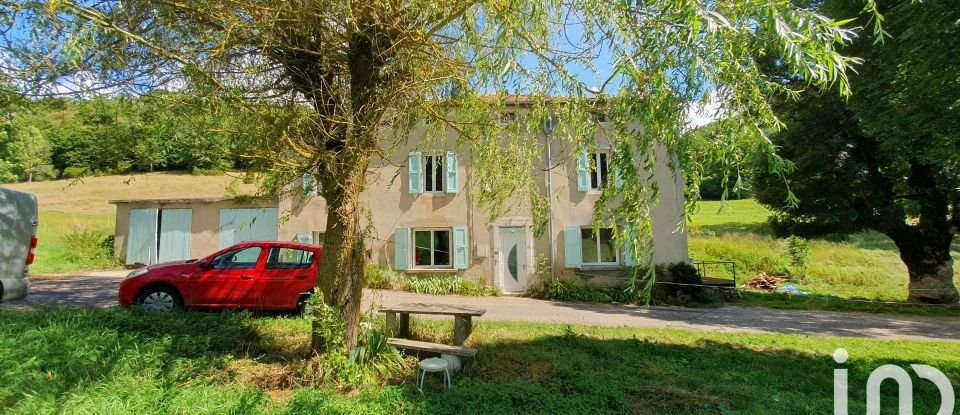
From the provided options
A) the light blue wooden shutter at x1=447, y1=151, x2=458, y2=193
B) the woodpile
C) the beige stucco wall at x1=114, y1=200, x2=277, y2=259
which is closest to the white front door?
the light blue wooden shutter at x1=447, y1=151, x2=458, y2=193

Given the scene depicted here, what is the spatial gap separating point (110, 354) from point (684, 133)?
20.2ft

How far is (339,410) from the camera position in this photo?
12.3 ft

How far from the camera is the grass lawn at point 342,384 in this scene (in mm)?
3879

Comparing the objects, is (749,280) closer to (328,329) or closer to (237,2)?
(328,329)

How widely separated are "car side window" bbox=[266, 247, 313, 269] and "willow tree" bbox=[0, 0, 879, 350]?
392cm

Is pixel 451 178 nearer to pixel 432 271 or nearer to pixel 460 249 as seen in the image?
pixel 460 249

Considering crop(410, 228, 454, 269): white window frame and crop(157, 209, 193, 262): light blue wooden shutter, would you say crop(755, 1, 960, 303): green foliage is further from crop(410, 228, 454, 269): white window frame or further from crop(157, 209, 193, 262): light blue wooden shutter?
crop(157, 209, 193, 262): light blue wooden shutter

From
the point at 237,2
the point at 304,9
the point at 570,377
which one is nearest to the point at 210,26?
the point at 237,2

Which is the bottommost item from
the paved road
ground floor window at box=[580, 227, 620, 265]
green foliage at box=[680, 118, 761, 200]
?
the paved road

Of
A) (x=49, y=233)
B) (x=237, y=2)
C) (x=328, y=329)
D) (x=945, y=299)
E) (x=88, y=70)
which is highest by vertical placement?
(x=237, y=2)

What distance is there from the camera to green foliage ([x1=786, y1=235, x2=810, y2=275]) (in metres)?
20.0

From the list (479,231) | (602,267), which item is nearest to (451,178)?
(479,231)

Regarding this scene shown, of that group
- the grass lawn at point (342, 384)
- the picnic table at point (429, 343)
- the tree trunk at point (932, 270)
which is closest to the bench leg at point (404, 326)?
the picnic table at point (429, 343)

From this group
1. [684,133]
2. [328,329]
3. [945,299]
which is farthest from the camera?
[945,299]
